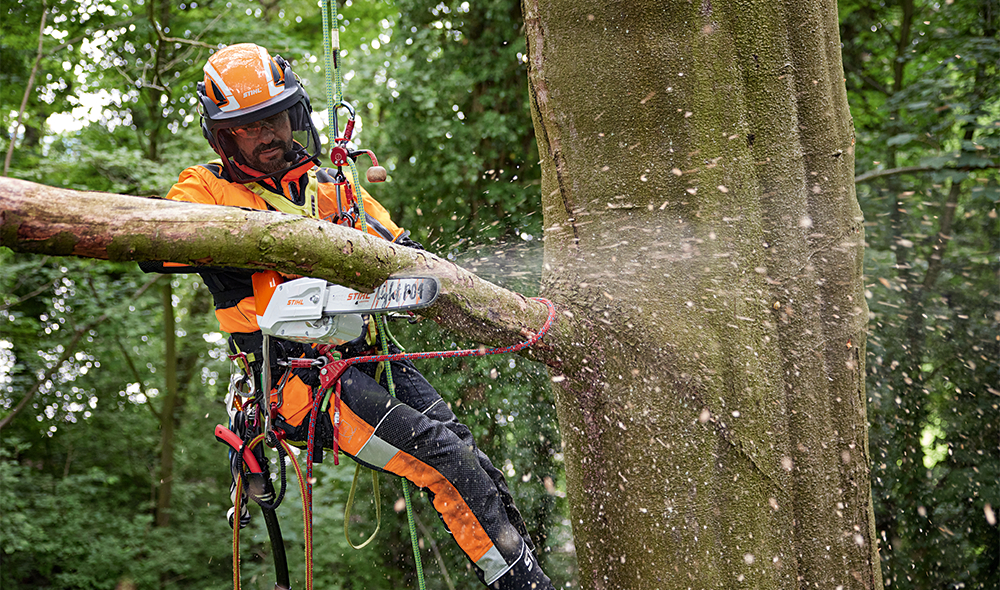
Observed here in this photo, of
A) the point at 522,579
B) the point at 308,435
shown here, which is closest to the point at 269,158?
the point at 308,435

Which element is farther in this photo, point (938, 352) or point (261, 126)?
point (938, 352)

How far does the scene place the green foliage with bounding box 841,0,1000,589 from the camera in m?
4.27

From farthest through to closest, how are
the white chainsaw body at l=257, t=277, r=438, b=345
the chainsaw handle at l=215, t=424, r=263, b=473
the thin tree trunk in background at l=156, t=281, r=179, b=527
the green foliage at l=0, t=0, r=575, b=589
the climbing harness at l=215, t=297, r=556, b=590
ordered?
the thin tree trunk in background at l=156, t=281, r=179, b=527
the green foliage at l=0, t=0, r=575, b=589
the chainsaw handle at l=215, t=424, r=263, b=473
the climbing harness at l=215, t=297, r=556, b=590
the white chainsaw body at l=257, t=277, r=438, b=345

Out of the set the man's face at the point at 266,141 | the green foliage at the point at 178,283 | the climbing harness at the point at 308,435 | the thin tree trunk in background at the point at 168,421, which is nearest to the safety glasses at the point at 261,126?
the man's face at the point at 266,141

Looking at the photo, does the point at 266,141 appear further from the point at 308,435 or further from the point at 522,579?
the point at 522,579

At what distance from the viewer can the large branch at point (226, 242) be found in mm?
1108

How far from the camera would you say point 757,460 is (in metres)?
1.61

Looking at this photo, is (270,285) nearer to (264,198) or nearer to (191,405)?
(264,198)

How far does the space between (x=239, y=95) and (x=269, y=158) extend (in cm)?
21

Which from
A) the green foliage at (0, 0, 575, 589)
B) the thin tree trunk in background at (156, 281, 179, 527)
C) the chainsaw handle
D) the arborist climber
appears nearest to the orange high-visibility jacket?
the arborist climber

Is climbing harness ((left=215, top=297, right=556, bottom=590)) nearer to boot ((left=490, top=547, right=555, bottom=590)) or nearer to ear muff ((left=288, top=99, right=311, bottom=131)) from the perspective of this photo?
boot ((left=490, top=547, right=555, bottom=590))

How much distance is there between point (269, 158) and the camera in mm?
2129

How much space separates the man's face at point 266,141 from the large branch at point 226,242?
35.3 inches

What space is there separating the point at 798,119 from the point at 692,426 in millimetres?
873
